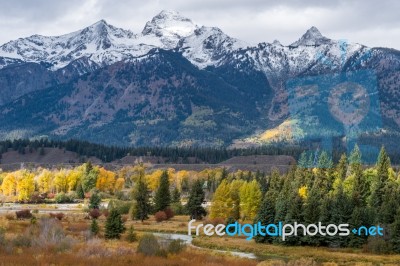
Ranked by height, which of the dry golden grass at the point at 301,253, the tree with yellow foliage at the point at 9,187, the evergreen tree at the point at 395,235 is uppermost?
the tree with yellow foliage at the point at 9,187

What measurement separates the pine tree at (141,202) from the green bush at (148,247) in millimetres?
71377

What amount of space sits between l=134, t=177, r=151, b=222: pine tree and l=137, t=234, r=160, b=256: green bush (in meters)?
71.4

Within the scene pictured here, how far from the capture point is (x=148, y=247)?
177 ft

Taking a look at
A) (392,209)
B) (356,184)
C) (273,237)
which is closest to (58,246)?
(273,237)

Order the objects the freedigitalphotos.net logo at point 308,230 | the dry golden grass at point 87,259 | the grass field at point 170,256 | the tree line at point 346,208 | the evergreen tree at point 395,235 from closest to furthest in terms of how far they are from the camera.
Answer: the dry golden grass at point 87,259 < the grass field at point 170,256 < the evergreen tree at point 395,235 < the tree line at point 346,208 < the freedigitalphotos.net logo at point 308,230

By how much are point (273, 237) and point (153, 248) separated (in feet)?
132

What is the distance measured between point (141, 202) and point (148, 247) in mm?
Answer: 73978

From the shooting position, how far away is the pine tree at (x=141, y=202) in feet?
414

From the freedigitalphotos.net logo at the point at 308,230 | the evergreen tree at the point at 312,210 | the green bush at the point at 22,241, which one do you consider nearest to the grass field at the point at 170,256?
the green bush at the point at 22,241

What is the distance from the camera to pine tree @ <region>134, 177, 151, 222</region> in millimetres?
126188

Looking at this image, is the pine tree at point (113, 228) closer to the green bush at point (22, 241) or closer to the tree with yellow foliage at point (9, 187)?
the green bush at point (22, 241)

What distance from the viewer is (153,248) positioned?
5428cm

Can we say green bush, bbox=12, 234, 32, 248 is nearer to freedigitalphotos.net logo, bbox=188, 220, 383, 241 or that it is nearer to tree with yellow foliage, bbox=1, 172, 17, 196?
freedigitalphotos.net logo, bbox=188, 220, 383, 241

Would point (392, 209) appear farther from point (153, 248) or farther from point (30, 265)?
point (30, 265)
